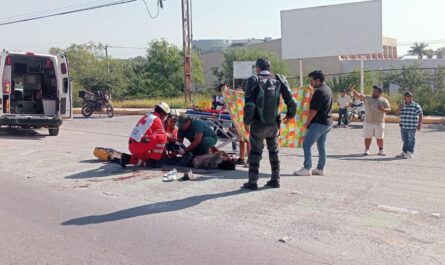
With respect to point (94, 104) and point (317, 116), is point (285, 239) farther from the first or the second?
point (94, 104)

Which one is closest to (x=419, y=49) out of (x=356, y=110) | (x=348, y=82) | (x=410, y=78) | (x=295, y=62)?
(x=295, y=62)

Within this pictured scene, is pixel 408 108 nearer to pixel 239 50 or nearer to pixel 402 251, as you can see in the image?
pixel 402 251

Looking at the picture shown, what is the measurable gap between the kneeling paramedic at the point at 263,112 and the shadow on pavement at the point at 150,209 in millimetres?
562

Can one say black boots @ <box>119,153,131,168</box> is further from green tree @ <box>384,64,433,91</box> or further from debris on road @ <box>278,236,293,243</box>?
green tree @ <box>384,64,433,91</box>

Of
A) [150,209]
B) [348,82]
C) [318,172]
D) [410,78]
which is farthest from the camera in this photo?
[410,78]

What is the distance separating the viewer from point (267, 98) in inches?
289

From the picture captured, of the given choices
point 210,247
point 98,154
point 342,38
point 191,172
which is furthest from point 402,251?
point 342,38

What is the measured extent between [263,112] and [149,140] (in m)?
2.60

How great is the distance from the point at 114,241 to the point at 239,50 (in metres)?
41.0

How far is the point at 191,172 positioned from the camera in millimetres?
8570

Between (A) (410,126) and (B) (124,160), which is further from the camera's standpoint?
(A) (410,126)

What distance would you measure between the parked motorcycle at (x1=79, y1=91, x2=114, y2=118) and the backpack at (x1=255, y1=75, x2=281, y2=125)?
19664 mm

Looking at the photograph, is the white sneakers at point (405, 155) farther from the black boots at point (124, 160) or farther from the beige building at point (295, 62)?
the beige building at point (295, 62)

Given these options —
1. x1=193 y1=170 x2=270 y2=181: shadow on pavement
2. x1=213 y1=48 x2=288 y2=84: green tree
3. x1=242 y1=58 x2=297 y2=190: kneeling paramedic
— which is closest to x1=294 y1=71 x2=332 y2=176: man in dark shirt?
x1=193 y1=170 x2=270 y2=181: shadow on pavement
